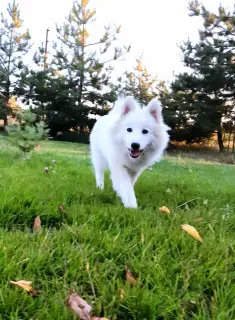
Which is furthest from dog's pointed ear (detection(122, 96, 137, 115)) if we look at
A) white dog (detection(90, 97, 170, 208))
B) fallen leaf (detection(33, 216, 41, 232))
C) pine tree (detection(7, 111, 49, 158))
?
pine tree (detection(7, 111, 49, 158))

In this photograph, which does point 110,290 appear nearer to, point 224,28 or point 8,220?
point 8,220

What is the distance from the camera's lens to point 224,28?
23.2 metres

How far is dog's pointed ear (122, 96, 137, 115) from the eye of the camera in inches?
142

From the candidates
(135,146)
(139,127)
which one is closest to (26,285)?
(135,146)

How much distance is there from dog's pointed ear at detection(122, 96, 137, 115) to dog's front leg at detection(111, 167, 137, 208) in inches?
26.5

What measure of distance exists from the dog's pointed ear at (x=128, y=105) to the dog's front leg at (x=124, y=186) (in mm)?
672

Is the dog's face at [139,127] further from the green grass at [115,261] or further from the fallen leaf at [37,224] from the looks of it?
the fallen leaf at [37,224]

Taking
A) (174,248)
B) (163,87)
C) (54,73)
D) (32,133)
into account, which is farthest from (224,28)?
(174,248)

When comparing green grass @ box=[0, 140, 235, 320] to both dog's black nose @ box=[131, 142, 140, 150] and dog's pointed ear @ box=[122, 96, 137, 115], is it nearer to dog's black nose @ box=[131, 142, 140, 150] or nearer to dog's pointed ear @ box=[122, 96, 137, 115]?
dog's black nose @ box=[131, 142, 140, 150]

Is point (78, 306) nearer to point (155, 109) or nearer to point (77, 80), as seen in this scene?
point (155, 109)

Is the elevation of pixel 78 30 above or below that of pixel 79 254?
above

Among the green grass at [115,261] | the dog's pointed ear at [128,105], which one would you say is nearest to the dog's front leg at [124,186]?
the green grass at [115,261]

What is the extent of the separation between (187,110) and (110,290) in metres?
23.3

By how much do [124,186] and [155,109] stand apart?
1026mm
